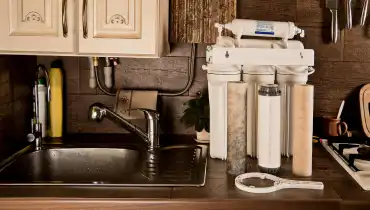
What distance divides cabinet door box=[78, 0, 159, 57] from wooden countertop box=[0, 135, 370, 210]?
1.82 ft

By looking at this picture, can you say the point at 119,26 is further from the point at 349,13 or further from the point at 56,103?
the point at 349,13

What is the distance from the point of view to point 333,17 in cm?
224

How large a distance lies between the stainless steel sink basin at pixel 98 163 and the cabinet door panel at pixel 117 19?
19.9 inches

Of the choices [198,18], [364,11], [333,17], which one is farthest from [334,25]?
[198,18]

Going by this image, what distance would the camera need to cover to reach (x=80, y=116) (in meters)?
2.37

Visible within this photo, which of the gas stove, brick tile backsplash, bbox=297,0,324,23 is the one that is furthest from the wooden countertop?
brick tile backsplash, bbox=297,0,324,23

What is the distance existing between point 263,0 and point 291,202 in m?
1.07

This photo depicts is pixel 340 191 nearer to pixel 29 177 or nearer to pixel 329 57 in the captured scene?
pixel 329 57

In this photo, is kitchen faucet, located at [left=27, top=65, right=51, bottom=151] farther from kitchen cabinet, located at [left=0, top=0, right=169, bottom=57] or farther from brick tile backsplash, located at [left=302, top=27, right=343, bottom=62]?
brick tile backsplash, located at [left=302, top=27, right=343, bottom=62]

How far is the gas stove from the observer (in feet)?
5.60

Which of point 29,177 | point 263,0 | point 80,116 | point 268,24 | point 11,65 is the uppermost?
point 263,0

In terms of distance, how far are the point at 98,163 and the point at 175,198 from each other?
68cm

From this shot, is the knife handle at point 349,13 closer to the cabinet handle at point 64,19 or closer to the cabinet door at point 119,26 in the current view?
the cabinet door at point 119,26

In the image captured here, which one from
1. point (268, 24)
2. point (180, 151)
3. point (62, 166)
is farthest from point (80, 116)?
point (268, 24)
